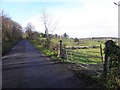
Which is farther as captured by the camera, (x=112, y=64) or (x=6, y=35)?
(x=6, y=35)

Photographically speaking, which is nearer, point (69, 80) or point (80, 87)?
point (80, 87)

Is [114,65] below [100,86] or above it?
above

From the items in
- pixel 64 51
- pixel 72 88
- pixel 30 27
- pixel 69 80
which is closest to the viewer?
pixel 72 88

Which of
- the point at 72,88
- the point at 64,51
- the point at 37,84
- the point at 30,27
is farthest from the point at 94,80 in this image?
the point at 30,27

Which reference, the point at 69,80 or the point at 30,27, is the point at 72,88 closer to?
the point at 69,80

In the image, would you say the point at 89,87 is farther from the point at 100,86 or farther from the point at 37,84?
the point at 37,84

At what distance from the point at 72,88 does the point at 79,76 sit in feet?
9.65

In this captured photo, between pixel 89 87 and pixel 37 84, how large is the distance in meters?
2.46

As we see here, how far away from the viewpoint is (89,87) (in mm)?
11375

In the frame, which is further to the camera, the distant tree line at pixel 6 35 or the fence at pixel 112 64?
the distant tree line at pixel 6 35

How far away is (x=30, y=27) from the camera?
142m

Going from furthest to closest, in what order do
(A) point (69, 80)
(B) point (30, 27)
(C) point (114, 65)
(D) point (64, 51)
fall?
(B) point (30, 27) → (D) point (64, 51) → (A) point (69, 80) → (C) point (114, 65)

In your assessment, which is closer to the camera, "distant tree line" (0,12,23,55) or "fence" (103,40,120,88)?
"fence" (103,40,120,88)

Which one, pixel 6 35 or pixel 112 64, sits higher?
pixel 6 35
